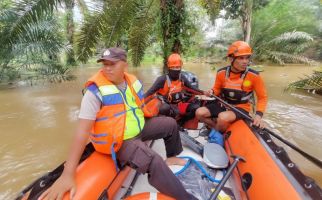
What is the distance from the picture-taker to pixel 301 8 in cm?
1641

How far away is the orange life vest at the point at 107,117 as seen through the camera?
2.14 m

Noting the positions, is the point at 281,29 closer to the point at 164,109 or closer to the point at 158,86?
the point at 158,86

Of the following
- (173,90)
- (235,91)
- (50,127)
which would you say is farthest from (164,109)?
(50,127)

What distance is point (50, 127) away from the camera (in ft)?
18.8

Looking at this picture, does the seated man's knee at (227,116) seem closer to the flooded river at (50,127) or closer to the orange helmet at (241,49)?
the orange helmet at (241,49)

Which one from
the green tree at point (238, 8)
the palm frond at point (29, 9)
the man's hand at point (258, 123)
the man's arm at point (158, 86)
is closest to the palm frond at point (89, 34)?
the palm frond at point (29, 9)

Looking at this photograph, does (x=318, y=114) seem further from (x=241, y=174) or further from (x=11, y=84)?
(x=11, y=84)

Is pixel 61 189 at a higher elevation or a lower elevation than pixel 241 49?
lower

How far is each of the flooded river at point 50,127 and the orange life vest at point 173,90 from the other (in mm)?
1904

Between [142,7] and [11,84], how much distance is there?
781cm

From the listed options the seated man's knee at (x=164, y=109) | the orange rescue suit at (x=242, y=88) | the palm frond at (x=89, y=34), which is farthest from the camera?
the palm frond at (x=89, y=34)

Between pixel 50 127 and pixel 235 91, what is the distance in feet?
13.1

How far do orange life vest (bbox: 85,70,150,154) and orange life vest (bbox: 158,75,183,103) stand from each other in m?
1.96

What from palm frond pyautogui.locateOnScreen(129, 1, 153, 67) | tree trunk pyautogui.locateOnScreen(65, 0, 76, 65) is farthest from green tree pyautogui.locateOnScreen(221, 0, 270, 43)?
palm frond pyautogui.locateOnScreen(129, 1, 153, 67)
